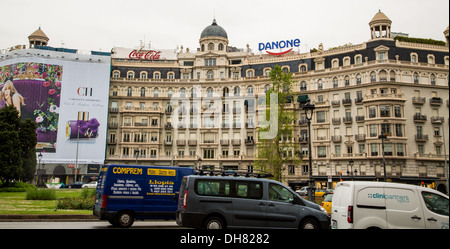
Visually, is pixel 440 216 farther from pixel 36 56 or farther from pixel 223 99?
pixel 36 56

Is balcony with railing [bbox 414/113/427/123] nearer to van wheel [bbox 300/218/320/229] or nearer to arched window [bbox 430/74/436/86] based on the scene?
arched window [bbox 430/74/436/86]

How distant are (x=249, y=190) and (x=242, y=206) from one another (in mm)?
595

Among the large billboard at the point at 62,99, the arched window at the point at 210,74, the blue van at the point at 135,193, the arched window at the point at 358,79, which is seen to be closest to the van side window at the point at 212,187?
the blue van at the point at 135,193

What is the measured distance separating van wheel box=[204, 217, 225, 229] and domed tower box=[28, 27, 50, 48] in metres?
67.6

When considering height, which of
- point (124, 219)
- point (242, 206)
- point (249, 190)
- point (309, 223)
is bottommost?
point (124, 219)

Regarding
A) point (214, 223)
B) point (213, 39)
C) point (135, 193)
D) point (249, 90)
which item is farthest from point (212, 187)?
point (213, 39)

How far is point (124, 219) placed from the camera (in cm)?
1510

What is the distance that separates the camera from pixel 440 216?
9.46 metres

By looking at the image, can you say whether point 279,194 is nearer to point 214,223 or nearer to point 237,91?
point 214,223

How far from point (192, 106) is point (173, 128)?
481 cm

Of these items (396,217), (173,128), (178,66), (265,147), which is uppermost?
(178,66)

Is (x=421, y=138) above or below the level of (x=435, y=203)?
above

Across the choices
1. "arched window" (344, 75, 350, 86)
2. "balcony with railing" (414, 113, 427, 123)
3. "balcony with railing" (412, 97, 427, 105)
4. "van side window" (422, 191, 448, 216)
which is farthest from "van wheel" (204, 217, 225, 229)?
"balcony with railing" (412, 97, 427, 105)
